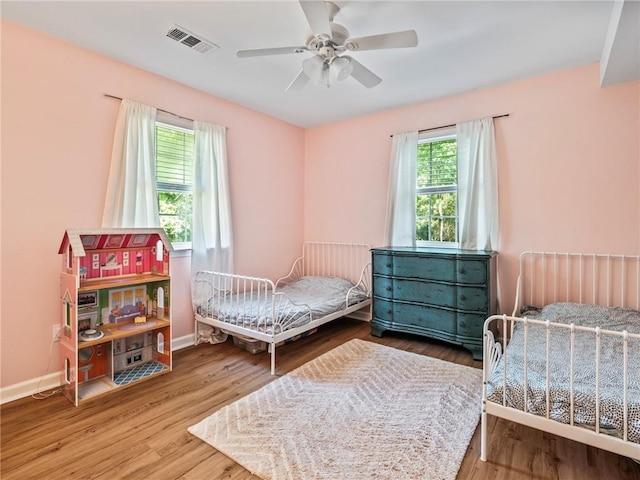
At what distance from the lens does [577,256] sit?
9.82 ft

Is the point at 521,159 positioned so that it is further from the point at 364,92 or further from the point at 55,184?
the point at 55,184

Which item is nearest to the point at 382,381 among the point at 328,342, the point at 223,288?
the point at 328,342

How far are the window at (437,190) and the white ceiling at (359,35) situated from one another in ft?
2.09

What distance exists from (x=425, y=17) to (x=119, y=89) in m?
2.58

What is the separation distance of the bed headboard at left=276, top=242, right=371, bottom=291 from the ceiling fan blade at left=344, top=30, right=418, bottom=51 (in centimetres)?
252

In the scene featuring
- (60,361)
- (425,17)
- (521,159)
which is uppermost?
(425,17)

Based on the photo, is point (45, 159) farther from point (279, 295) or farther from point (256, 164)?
point (279, 295)

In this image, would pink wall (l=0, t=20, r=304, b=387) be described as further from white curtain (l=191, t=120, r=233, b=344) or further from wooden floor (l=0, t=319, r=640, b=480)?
wooden floor (l=0, t=319, r=640, b=480)

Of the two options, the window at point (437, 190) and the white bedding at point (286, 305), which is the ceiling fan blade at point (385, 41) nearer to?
the window at point (437, 190)

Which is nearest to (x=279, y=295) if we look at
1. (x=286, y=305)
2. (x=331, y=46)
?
(x=286, y=305)

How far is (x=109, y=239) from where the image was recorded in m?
2.67

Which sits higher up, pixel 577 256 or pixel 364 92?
pixel 364 92

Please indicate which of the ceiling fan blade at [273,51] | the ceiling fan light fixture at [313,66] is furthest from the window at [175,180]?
the ceiling fan light fixture at [313,66]

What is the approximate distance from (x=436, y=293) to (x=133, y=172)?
3.08 meters
